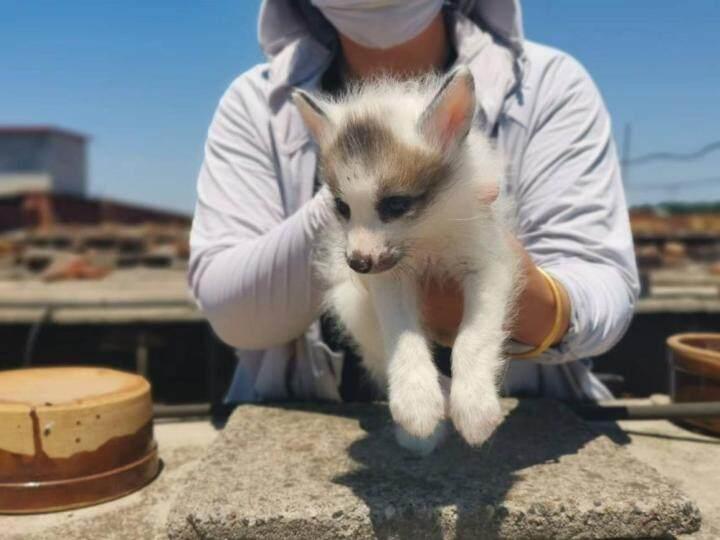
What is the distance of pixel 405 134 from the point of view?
5.25 feet

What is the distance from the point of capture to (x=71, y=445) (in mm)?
1914

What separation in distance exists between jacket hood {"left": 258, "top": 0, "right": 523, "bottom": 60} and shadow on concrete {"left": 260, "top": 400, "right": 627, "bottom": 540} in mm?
1098

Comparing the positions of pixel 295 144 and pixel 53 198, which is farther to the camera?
pixel 53 198

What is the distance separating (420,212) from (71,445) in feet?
3.43

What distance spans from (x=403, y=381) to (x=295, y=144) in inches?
39.5

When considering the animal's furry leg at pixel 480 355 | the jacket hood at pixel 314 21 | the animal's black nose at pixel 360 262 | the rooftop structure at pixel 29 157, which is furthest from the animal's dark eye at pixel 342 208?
the rooftop structure at pixel 29 157

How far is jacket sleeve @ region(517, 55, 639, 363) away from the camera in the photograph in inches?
75.1

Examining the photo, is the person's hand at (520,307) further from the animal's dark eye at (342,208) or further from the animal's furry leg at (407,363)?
the animal's dark eye at (342,208)

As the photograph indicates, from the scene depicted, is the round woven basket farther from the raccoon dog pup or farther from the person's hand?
the raccoon dog pup

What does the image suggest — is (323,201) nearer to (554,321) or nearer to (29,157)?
(554,321)

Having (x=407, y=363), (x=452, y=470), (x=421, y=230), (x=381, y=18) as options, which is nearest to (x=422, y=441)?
(x=452, y=470)

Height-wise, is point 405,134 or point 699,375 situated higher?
point 405,134

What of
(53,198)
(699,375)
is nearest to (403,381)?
(699,375)

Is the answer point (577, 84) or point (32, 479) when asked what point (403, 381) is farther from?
point (577, 84)
